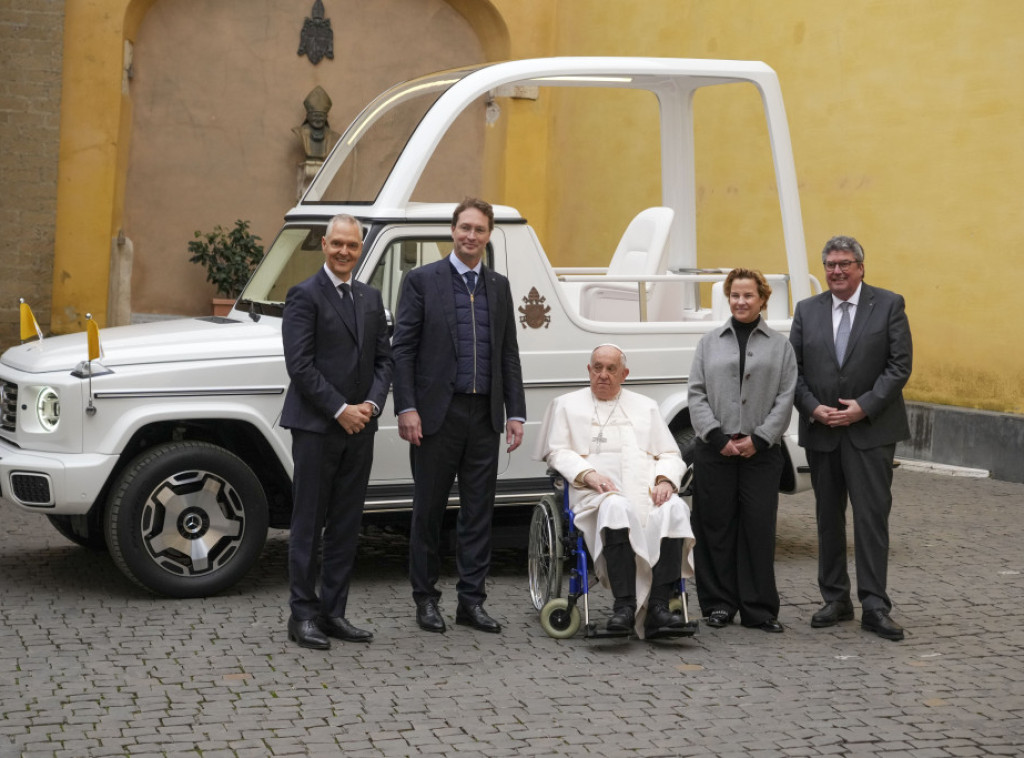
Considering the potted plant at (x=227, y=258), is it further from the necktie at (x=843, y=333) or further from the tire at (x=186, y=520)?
the necktie at (x=843, y=333)

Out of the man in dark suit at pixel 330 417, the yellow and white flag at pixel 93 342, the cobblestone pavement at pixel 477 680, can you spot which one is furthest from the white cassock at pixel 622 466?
the yellow and white flag at pixel 93 342

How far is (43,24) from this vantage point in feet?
51.4

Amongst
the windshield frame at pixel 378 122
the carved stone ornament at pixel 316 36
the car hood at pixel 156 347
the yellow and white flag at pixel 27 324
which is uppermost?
the carved stone ornament at pixel 316 36

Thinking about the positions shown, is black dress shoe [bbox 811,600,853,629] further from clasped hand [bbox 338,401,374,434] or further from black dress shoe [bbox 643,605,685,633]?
clasped hand [bbox 338,401,374,434]

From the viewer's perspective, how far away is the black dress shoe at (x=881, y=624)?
21.8 feet

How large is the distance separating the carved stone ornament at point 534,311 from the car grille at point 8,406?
2624mm

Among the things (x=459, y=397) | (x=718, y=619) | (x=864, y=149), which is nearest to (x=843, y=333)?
(x=718, y=619)

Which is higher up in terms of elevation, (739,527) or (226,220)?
(226,220)

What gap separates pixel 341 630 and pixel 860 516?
8.09ft

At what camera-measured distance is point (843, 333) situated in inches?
271

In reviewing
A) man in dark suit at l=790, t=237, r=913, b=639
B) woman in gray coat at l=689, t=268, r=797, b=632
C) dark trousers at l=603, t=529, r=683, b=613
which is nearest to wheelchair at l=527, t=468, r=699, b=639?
dark trousers at l=603, t=529, r=683, b=613

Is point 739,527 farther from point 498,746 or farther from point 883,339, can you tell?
point 498,746

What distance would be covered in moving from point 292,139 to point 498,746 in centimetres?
1395

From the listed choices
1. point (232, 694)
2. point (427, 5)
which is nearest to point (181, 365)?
point (232, 694)
